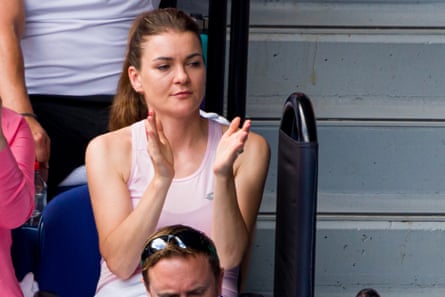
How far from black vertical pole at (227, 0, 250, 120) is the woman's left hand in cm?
102

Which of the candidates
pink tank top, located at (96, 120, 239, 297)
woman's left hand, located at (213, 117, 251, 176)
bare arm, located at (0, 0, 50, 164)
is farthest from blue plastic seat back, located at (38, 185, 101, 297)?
woman's left hand, located at (213, 117, 251, 176)

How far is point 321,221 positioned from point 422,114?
1.98ft

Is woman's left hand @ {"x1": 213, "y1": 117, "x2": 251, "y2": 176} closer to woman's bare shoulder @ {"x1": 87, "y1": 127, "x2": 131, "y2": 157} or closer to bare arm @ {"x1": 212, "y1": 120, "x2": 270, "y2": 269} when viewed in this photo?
bare arm @ {"x1": 212, "y1": 120, "x2": 270, "y2": 269}

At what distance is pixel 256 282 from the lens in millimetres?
4957

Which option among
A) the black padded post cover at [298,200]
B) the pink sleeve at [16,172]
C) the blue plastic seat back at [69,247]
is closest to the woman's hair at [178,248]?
the black padded post cover at [298,200]

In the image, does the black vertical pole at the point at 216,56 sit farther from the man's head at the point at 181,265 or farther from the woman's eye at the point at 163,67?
the man's head at the point at 181,265

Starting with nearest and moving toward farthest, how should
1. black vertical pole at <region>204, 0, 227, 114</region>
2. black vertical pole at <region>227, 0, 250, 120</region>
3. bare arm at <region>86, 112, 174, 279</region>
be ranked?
bare arm at <region>86, 112, 174, 279</region> < black vertical pole at <region>227, 0, 250, 120</region> < black vertical pole at <region>204, 0, 227, 114</region>

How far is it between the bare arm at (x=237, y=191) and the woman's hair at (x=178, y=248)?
29cm

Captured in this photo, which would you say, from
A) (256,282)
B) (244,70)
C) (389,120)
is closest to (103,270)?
(244,70)

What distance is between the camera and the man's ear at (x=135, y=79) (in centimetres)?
385

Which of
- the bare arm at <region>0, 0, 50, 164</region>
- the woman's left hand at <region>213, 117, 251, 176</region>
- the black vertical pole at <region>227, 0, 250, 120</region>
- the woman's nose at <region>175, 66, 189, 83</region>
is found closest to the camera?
the woman's left hand at <region>213, 117, 251, 176</region>

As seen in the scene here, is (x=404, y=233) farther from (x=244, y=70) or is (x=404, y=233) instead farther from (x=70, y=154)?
(x=70, y=154)

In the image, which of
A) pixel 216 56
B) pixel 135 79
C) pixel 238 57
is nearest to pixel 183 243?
pixel 135 79

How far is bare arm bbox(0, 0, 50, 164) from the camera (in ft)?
13.1
